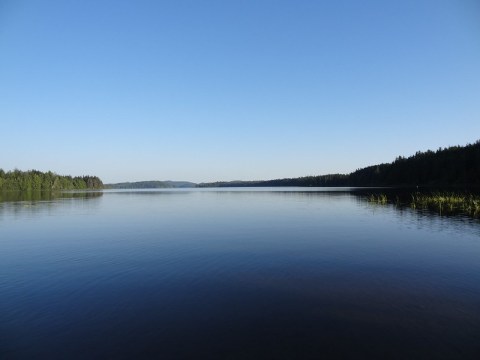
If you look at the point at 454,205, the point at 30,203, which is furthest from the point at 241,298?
the point at 30,203

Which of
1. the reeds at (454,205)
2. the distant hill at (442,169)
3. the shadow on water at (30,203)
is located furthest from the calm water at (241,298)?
the distant hill at (442,169)

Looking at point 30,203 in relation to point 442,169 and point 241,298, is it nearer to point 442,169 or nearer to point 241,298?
point 241,298

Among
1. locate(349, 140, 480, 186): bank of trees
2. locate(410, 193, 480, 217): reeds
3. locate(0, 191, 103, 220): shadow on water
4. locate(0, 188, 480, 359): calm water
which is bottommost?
locate(0, 188, 480, 359): calm water

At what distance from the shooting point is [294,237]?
31.9 meters

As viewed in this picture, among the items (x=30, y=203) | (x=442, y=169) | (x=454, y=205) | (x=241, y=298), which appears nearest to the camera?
(x=241, y=298)

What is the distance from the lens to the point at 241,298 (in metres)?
15.3

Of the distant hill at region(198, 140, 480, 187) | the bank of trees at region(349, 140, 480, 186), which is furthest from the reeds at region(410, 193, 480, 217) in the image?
the bank of trees at region(349, 140, 480, 186)

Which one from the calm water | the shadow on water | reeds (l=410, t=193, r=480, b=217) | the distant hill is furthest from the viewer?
the distant hill

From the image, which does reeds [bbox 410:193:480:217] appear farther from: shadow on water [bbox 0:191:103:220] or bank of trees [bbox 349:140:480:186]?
bank of trees [bbox 349:140:480:186]

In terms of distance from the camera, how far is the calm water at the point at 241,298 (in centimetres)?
1090

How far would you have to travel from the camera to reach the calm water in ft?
35.8

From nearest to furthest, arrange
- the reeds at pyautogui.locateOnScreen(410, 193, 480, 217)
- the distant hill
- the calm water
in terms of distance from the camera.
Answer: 1. the calm water
2. the reeds at pyautogui.locateOnScreen(410, 193, 480, 217)
3. the distant hill

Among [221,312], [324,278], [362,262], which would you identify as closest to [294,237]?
[362,262]

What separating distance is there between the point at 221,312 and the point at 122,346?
4.25 meters
